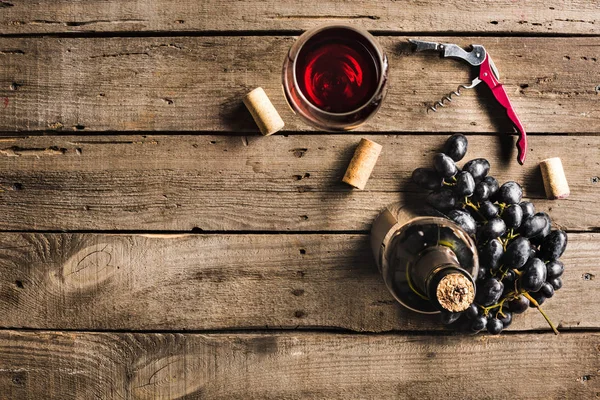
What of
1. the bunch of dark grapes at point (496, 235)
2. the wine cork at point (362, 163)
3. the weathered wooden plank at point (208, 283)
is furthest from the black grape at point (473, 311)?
the wine cork at point (362, 163)

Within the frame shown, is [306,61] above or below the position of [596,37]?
below

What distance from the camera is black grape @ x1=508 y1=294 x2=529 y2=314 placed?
1041mm

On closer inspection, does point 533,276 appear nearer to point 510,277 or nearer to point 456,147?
point 510,277

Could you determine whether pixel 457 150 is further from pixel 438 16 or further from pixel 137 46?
pixel 137 46

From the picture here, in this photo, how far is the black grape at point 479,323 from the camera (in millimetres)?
1031

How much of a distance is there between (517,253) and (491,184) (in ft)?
0.46

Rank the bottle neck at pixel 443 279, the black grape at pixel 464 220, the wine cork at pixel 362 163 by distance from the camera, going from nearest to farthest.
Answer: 1. the bottle neck at pixel 443 279
2. the black grape at pixel 464 220
3. the wine cork at pixel 362 163

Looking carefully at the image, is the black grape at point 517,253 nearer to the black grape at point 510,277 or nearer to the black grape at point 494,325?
the black grape at point 510,277

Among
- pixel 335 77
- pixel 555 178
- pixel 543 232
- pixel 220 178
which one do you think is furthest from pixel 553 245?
pixel 220 178

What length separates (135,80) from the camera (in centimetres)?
110

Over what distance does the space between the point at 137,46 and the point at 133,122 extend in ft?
0.49

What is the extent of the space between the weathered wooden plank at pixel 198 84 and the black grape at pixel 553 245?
22cm

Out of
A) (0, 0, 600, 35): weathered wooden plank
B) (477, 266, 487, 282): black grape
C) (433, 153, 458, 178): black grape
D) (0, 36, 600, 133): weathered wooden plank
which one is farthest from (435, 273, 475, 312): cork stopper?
(0, 0, 600, 35): weathered wooden plank

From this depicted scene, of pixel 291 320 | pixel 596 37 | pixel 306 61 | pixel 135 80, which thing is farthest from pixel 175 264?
pixel 596 37
